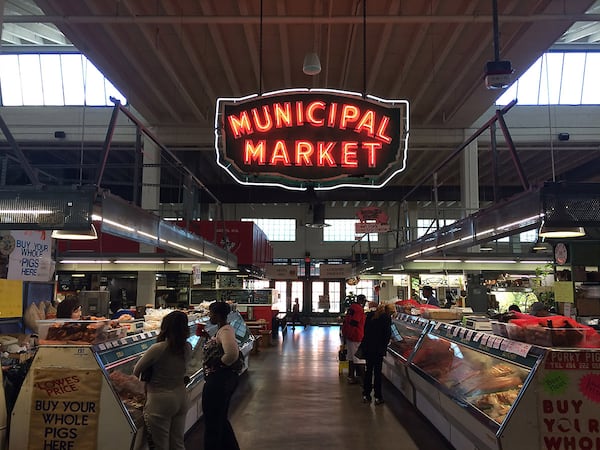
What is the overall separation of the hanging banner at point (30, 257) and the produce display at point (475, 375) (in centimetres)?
553

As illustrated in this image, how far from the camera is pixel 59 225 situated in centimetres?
375

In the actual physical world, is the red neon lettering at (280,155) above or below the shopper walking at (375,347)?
above

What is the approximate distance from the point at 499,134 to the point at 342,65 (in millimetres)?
6206

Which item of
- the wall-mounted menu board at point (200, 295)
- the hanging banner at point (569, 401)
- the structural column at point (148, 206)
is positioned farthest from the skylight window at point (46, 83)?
the hanging banner at point (569, 401)

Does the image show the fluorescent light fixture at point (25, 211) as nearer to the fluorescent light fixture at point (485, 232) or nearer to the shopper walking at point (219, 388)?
the shopper walking at point (219, 388)

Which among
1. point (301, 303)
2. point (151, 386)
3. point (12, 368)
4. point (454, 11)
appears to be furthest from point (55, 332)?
point (301, 303)

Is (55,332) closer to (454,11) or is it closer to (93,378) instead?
(93,378)

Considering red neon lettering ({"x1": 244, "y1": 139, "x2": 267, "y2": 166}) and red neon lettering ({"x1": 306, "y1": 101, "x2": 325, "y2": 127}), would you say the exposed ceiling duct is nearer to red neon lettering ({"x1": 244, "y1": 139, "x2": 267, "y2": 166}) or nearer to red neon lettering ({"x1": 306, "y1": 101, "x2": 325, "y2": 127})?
red neon lettering ({"x1": 306, "y1": 101, "x2": 325, "y2": 127})

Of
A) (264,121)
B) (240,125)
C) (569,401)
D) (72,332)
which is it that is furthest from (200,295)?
(569,401)

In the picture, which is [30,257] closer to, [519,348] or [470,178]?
[519,348]

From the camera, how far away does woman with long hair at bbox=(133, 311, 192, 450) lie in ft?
13.2

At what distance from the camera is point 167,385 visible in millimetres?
4074

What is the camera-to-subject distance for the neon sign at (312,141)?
5.85 meters

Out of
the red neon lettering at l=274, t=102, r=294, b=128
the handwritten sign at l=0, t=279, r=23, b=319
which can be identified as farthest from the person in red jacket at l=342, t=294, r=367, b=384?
the handwritten sign at l=0, t=279, r=23, b=319
